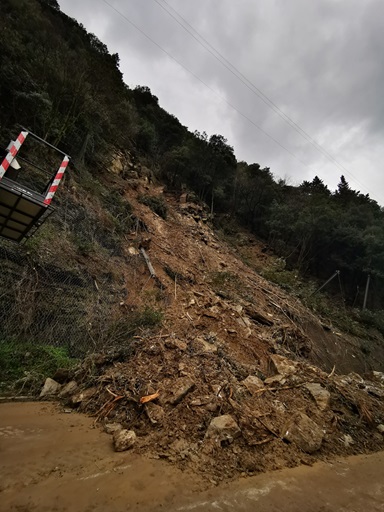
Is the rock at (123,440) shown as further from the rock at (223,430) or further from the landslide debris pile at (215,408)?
the rock at (223,430)

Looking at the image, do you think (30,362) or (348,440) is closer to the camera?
(348,440)

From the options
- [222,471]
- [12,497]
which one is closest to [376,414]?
[222,471]

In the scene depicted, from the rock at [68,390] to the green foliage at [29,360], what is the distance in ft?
1.58

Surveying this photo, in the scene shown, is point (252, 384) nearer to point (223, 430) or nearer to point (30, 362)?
point (223, 430)

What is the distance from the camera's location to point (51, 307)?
239 inches

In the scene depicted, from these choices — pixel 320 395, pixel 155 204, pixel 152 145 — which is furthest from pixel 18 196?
pixel 152 145

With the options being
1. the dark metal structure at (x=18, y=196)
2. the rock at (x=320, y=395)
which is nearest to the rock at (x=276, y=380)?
the rock at (x=320, y=395)

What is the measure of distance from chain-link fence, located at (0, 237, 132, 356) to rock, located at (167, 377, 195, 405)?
7.16 ft

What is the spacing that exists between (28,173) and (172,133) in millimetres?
20011

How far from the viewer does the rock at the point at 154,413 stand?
12.1ft

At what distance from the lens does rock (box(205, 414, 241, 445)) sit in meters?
3.43

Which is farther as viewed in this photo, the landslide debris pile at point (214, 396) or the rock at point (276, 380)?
the rock at point (276, 380)

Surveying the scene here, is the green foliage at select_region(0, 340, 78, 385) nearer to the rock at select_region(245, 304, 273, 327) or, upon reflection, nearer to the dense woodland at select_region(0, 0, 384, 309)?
the rock at select_region(245, 304, 273, 327)

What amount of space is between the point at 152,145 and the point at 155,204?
34.3 ft
